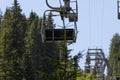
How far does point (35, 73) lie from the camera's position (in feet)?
422

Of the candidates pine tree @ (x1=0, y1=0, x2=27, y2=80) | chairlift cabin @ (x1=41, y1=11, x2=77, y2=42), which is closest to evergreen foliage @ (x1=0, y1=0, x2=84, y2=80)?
pine tree @ (x1=0, y1=0, x2=27, y2=80)

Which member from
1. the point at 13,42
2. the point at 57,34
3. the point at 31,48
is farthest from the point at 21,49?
the point at 57,34

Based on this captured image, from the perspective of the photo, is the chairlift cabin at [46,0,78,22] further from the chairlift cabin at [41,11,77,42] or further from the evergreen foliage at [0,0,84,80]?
the evergreen foliage at [0,0,84,80]

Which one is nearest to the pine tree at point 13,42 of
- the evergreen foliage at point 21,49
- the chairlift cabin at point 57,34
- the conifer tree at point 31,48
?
the evergreen foliage at point 21,49

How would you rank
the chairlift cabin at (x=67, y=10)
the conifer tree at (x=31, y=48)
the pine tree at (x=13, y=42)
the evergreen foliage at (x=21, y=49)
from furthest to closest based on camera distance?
1. the conifer tree at (x=31, y=48)
2. the evergreen foliage at (x=21, y=49)
3. the pine tree at (x=13, y=42)
4. the chairlift cabin at (x=67, y=10)

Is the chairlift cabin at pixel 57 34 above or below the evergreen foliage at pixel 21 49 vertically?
above

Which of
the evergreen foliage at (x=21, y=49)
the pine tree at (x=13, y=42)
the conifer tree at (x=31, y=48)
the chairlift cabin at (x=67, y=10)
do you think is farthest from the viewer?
the conifer tree at (x=31, y=48)

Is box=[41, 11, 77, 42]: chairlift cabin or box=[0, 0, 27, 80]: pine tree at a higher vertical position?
box=[41, 11, 77, 42]: chairlift cabin

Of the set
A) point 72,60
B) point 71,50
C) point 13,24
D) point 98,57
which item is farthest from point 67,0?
point 13,24

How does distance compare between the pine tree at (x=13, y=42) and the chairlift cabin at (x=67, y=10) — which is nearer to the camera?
the chairlift cabin at (x=67, y=10)

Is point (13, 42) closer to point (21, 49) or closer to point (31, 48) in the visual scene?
point (21, 49)

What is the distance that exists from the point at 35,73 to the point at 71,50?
2506 inches

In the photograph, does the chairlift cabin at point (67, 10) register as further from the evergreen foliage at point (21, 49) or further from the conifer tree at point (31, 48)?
the conifer tree at point (31, 48)

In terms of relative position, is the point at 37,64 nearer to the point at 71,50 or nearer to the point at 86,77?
the point at 86,77
